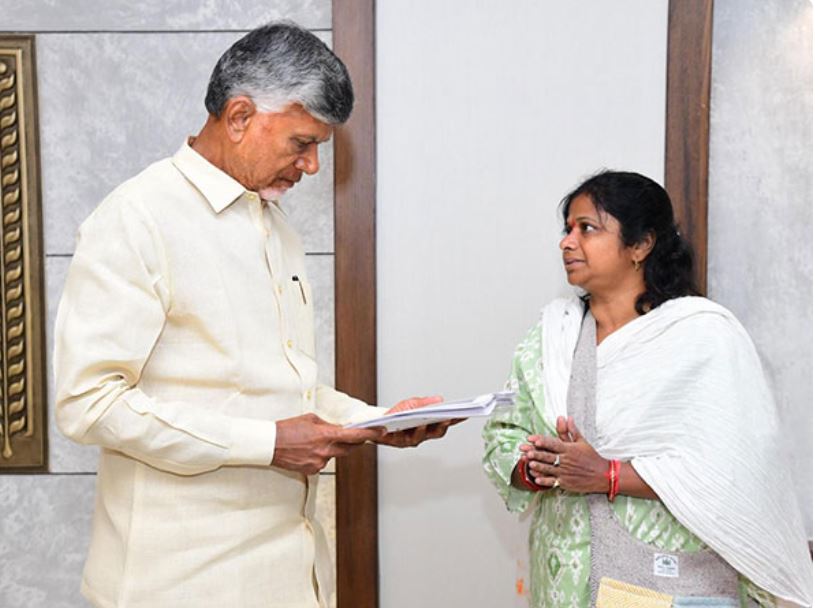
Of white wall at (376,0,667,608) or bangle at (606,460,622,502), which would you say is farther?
white wall at (376,0,667,608)

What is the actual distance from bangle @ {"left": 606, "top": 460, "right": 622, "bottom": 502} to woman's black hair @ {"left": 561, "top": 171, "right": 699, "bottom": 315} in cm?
37

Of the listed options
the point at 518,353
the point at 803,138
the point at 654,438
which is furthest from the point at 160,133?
the point at 803,138

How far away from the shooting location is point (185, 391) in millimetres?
1690

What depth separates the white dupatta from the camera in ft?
6.47

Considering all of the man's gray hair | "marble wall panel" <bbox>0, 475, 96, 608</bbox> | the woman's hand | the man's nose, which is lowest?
"marble wall panel" <bbox>0, 475, 96, 608</bbox>

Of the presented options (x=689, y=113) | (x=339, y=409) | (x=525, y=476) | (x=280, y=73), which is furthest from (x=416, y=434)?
(x=689, y=113)

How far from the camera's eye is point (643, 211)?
2188 mm

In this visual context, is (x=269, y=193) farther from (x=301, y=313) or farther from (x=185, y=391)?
(x=185, y=391)

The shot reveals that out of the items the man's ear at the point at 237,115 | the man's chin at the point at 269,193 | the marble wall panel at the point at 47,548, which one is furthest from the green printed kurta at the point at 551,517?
the marble wall panel at the point at 47,548

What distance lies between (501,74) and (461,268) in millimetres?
525

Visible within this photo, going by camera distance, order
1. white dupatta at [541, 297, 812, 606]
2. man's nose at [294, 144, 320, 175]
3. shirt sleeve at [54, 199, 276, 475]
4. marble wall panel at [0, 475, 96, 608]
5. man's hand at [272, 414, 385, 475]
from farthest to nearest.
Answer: marble wall panel at [0, 475, 96, 608]
white dupatta at [541, 297, 812, 606]
man's nose at [294, 144, 320, 175]
man's hand at [272, 414, 385, 475]
shirt sleeve at [54, 199, 276, 475]

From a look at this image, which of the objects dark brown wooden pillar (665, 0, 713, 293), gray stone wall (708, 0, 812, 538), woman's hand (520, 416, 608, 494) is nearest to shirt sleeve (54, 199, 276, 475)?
woman's hand (520, 416, 608, 494)

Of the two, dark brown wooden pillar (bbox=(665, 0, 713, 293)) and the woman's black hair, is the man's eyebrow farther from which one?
dark brown wooden pillar (bbox=(665, 0, 713, 293))

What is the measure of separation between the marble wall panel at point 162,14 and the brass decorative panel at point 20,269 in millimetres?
86
